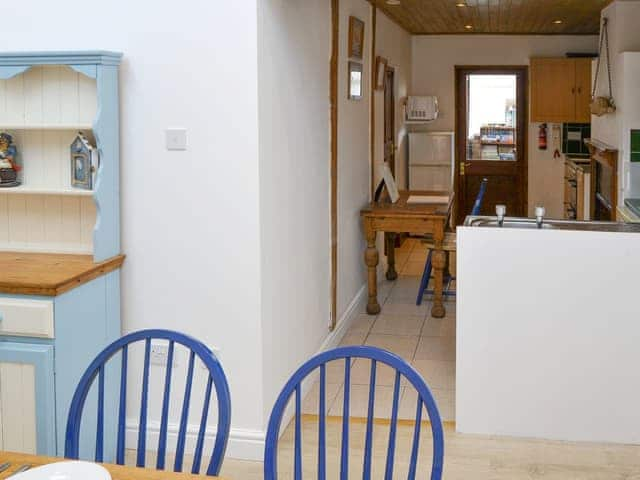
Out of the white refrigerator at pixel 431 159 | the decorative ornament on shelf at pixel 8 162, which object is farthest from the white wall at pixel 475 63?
the decorative ornament on shelf at pixel 8 162

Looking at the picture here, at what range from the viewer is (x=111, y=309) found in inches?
151

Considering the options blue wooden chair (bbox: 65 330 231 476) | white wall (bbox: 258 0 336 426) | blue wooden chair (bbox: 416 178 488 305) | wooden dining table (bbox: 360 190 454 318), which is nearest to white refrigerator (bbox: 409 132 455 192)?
blue wooden chair (bbox: 416 178 488 305)

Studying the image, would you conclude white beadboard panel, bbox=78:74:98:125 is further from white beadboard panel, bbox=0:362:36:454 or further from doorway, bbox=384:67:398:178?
doorway, bbox=384:67:398:178

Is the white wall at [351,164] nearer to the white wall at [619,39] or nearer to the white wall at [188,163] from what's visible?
the white wall at [619,39]

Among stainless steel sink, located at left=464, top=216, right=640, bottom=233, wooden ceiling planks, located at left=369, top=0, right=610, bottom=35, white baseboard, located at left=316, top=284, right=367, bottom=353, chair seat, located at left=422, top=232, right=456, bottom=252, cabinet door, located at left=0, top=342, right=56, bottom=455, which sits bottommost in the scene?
white baseboard, located at left=316, top=284, right=367, bottom=353

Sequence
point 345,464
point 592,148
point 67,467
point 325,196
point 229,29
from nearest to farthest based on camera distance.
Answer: point 67,467, point 345,464, point 229,29, point 325,196, point 592,148

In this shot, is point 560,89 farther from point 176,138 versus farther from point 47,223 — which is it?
point 47,223

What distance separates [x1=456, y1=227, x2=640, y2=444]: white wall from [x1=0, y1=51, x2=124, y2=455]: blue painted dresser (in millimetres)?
1581

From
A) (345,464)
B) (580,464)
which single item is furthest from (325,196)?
(345,464)

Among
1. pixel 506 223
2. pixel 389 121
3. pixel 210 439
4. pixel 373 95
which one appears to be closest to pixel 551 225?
pixel 506 223

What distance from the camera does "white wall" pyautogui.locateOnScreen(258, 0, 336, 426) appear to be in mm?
3893

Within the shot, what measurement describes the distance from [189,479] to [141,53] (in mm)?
2298

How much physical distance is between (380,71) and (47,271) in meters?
4.48

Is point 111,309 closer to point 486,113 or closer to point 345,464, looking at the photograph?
point 345,464
